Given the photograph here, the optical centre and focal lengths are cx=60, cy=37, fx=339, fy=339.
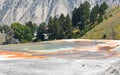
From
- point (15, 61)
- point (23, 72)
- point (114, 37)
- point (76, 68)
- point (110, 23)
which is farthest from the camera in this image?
point (110, 23)

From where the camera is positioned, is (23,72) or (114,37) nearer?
(23,72)

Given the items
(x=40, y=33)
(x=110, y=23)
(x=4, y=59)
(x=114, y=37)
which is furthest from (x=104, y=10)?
(x=4, y=59)

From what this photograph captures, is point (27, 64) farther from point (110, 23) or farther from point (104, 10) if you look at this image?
point (104, 10)

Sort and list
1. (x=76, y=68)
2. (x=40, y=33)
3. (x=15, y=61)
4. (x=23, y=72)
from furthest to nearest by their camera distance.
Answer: (x=40, y=33) < (x=15, y=61) < (x=76, y=68) < (x=23, y=72)

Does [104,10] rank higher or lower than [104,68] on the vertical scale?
higher

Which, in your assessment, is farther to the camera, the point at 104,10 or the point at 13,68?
the point at 104,10

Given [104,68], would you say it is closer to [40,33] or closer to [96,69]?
[96,69]

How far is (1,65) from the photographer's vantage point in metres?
27.1

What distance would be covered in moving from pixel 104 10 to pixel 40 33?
2595 centimetres

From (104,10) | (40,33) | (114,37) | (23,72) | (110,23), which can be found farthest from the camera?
(40,33)

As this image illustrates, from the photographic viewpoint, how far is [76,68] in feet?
87.7

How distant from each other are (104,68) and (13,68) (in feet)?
23.9

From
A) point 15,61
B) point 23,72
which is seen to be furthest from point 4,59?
point 23,72

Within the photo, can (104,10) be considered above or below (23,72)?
above
